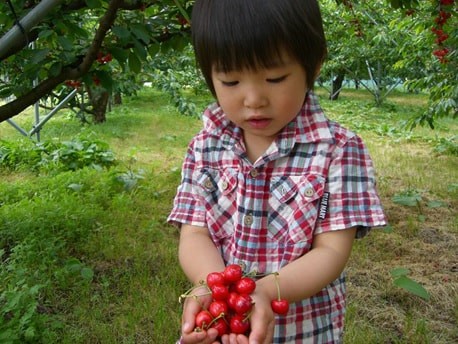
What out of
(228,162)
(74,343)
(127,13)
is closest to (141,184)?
(127,13)

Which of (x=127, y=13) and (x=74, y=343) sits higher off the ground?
(x=127, y=13)

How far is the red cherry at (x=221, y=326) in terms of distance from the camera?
0.84 m

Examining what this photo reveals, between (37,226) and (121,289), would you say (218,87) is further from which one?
(37,226)

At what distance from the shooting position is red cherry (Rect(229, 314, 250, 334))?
83cm

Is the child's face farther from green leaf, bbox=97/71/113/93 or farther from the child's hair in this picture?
green leaf, bbox=97/71/113/93

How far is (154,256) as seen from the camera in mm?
2707

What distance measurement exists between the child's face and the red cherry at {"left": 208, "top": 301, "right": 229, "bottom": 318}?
13.7 inches

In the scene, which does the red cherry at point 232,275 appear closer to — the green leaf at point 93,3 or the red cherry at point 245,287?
the red cherry at point 245,287

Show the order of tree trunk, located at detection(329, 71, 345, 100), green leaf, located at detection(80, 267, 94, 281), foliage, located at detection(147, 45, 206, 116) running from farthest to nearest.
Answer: tree trunk, located at detection(329, 71, 345, 100) < foliage, located at detection(147, 45, 206, 116) < green leaf, located at detection(80, 267, 94, 281)

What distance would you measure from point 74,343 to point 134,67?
3.90 feet

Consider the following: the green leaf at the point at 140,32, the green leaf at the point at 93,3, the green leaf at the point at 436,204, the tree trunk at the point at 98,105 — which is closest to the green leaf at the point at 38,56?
the green leaf at the point at 93,3

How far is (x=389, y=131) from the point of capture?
7.99 metres

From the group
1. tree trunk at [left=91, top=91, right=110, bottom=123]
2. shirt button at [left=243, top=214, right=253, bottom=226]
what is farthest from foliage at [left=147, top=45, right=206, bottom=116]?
shirt button at [left=243, top=214, right=253, bottom=226]

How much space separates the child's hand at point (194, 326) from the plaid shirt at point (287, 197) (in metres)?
0.21
